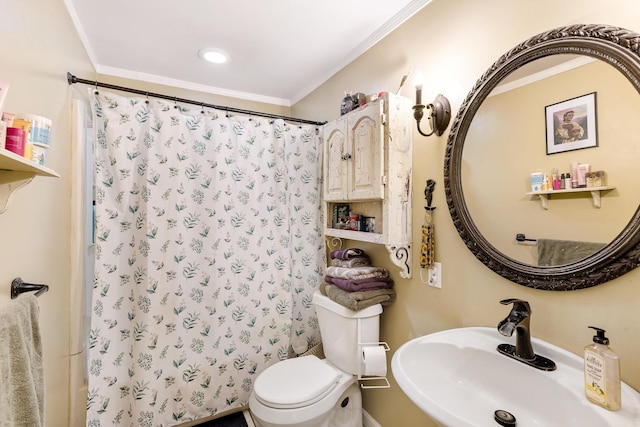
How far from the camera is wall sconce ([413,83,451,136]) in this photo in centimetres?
135

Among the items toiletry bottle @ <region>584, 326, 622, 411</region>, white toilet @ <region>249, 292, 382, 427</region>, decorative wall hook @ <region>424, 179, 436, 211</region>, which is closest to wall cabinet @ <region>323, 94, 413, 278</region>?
decorative wall hook @ <region>424, 179, 436, 211</region>

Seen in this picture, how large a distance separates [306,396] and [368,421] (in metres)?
0.67

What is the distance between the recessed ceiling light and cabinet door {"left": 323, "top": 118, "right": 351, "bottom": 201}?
92cm

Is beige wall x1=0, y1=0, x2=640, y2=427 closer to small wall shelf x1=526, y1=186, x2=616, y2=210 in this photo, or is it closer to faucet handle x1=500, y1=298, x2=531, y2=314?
faucet handle x1=500, y1=298, x2=531, y2=314

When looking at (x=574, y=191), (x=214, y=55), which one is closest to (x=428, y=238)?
(x=574, y=191)

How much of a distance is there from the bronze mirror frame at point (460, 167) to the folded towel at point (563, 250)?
0.02 meters

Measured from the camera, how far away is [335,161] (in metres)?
1.81

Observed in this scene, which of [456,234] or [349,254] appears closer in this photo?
[456,234]

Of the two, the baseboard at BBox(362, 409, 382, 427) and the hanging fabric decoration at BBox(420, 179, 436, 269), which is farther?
the baseboard at BBox(362, 409, 382, 427)

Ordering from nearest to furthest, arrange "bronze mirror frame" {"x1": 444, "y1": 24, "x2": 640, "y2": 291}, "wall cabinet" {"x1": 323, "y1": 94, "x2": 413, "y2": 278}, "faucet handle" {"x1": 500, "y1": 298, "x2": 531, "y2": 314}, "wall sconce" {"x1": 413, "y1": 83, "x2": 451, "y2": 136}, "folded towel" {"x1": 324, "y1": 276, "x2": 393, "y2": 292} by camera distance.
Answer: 1. "bronze mirror frame" {"x1": 444, "y1": 24, "x2": 640, "y2": 291}
2. "faucet handle" {"x1": 500, "y1": 298, "x2": 531, "y2": 314}
3. "wall sconce" {"x1": 413, "y1": 83, "x2": 451, "y2": 136}
4. "wall cabinet" {"x1": 323, "y1": 94, "x2": 413, "y2": 278}
5. "folded towel" {"x1": 324, "y1": 276, "x2": 393, "y2": 292}

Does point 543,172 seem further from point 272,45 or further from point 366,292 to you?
point 272,45

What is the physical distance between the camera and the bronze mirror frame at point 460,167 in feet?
2.74

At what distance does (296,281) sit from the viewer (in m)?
2.17

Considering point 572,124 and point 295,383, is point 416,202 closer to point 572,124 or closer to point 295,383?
point 572,124
